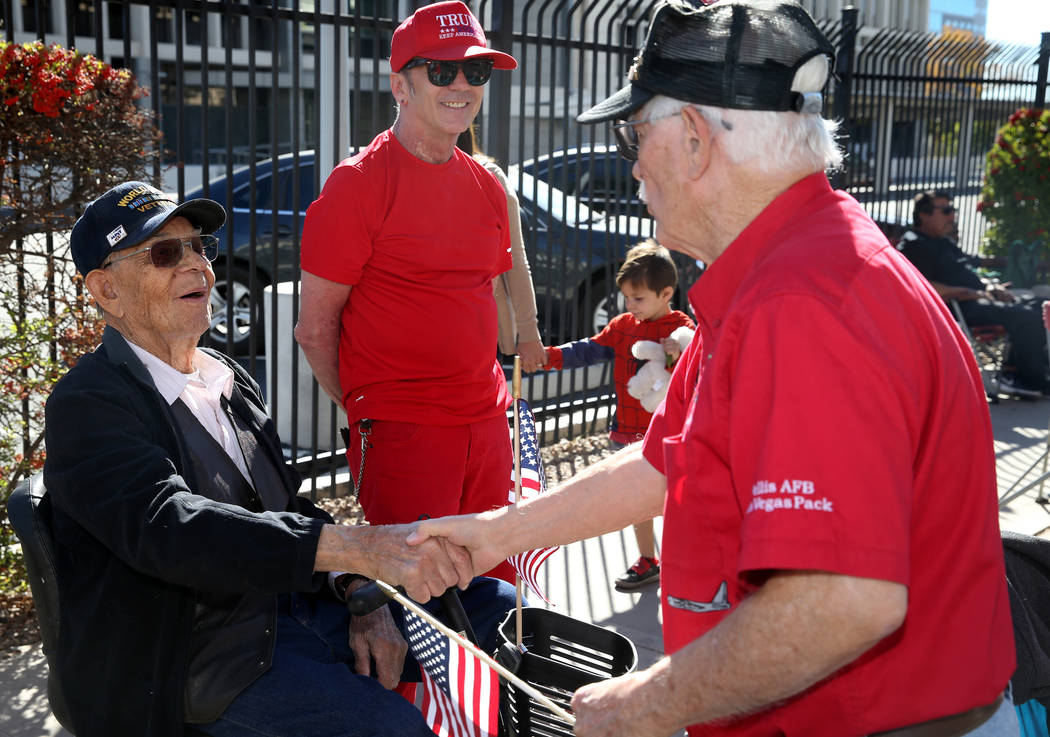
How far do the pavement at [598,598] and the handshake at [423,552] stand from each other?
0.81ft

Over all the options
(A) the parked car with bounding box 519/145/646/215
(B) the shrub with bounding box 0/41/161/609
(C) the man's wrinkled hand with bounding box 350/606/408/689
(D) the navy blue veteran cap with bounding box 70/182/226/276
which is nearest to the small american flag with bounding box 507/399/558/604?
(C) the man's wrinkled hand with bounding box 350/606/408/689

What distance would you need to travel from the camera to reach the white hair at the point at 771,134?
1706 mm

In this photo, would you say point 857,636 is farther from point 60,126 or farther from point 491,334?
point 60,126

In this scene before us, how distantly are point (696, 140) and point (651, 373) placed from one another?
3.16 metres

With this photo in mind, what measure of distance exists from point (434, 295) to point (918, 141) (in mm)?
9509

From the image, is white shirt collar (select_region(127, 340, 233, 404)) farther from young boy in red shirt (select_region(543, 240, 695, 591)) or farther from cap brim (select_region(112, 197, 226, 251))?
young boy in red shirt (select_region(543, 240, 695, 591))

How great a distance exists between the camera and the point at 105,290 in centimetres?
267

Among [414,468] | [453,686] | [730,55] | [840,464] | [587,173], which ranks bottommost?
[453,686]

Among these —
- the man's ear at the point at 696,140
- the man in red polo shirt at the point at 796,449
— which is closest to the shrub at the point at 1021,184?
the man in red polo shirt at the point at 796,449

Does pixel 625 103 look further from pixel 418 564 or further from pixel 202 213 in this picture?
pixel 202 213

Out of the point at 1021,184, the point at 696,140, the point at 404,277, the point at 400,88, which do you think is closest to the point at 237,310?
the point at 400,88

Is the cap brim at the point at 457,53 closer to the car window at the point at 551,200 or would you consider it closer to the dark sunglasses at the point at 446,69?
the dark sunglasses at the point at 446,69

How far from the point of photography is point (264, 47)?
38656 mm

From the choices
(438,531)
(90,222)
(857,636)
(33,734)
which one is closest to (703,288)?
(857,636)
